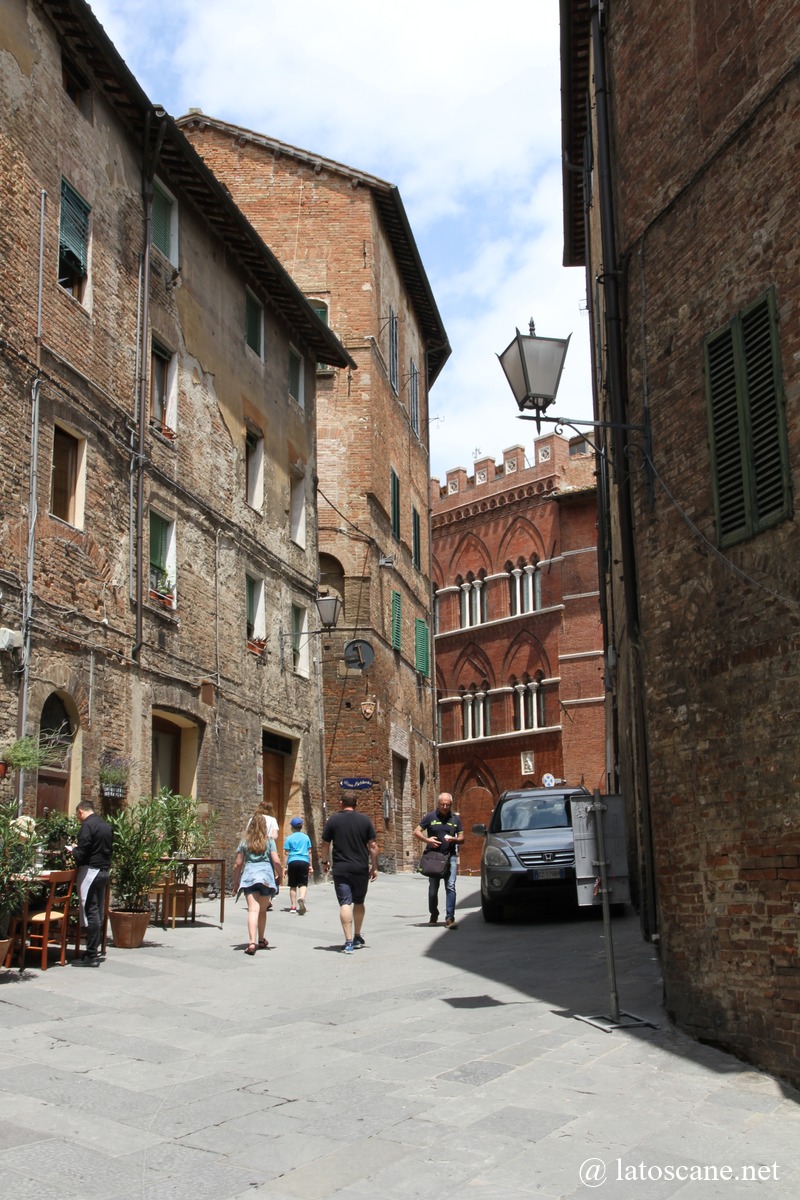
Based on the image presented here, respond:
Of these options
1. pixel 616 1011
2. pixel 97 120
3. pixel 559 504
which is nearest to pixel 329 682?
pixel 97 120

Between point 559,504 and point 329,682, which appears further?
point 559,504

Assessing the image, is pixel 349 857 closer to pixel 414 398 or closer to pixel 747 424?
pixel 747 424

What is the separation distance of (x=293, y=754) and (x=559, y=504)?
85.6ft

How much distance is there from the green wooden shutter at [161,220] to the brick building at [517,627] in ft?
93.0

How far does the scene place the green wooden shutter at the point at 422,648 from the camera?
107ft

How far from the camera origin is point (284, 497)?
907 inches

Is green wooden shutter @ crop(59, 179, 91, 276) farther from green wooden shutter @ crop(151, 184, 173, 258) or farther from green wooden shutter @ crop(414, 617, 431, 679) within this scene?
green wooden shutter @ crop(414, 617, 431, 679)

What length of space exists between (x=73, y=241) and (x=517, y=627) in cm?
3628

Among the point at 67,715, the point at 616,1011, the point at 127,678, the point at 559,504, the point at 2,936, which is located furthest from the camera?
the point at 559,504

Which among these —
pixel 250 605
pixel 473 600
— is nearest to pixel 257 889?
pixel 250 605

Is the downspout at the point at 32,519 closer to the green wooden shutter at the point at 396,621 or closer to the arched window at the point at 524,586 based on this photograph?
the green wooden shutter at the point at 396,621

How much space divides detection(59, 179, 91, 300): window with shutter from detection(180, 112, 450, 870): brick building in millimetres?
12271

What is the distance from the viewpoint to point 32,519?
1380 cm

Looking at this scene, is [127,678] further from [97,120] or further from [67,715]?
[97,120]
